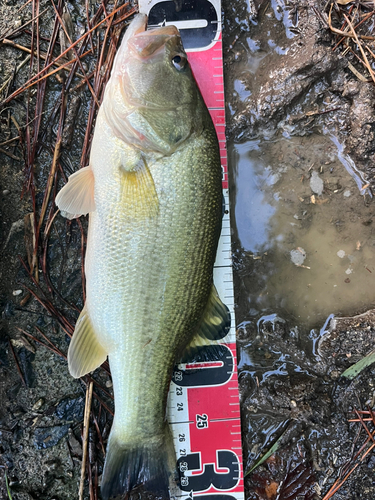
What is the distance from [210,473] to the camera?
7.26 ft

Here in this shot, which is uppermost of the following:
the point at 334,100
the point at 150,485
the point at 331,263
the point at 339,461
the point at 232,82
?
the point at 232,82

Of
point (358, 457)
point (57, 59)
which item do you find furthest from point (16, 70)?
point (358, 457)

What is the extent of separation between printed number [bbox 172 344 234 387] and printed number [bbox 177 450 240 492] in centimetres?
45

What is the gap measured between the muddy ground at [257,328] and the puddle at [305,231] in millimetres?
55

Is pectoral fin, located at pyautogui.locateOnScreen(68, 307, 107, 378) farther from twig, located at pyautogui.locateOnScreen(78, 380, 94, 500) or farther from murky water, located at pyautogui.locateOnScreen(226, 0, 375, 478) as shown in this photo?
murky water, located at pyautogui.locateOnScreen(226, 0, 375, 478)

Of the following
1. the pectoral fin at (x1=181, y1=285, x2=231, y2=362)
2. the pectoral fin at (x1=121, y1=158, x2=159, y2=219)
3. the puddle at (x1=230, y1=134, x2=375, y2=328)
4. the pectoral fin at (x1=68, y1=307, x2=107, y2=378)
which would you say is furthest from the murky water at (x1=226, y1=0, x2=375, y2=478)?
the pectoral fin at (x1=68, y1=307, x2=107, y2=378)

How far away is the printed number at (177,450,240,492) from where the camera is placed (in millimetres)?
2199

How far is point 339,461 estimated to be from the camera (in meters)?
2.26

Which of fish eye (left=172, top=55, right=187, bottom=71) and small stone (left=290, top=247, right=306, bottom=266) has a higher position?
fish eye (left=172, top=55, right=187, bottom=71)

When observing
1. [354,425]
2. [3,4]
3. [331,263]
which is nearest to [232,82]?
[331,263]

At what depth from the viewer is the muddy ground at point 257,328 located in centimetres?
223

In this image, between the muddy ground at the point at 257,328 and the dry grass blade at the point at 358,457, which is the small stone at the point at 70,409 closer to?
the muddy ground at the point at 257,328

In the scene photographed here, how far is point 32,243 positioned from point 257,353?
1.66 metres

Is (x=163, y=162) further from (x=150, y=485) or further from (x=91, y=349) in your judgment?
(x=150, y=485)
